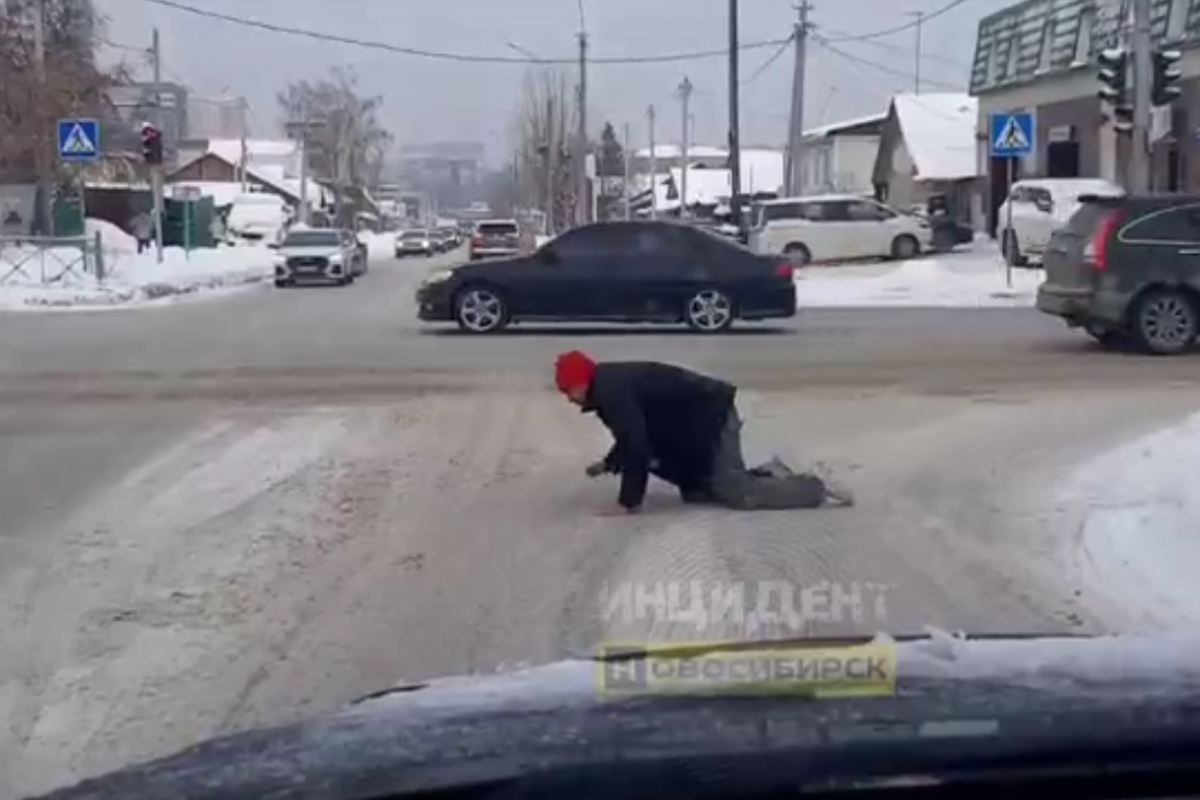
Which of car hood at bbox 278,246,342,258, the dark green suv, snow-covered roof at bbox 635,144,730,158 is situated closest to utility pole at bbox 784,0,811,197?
car hood at bbox 278,246,342,258

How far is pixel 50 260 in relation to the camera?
41906mm

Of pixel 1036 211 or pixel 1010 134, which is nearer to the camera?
pixel 1010 134

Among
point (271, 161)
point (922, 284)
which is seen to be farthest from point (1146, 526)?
point (271, 161)

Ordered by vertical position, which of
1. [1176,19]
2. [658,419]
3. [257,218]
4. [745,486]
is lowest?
[745,486]

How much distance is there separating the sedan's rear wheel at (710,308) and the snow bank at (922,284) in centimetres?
774

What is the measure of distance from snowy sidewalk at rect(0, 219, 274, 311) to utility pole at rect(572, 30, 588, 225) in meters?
15.0

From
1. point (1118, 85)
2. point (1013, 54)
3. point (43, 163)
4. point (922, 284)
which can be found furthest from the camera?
point (1013, 54)

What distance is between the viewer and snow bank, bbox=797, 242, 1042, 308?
32969 mm

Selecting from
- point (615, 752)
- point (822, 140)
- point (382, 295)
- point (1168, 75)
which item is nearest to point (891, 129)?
point (822, 140)

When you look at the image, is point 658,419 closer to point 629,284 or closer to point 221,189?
point 629,284

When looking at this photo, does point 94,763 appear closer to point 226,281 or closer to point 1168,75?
point 1168,75

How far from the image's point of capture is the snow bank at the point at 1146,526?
27.7ft

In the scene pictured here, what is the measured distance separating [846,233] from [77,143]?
17.3 meters

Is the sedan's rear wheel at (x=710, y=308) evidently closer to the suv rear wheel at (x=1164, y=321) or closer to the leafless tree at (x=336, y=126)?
the suv rear wheel at (x=1164, y=321)
